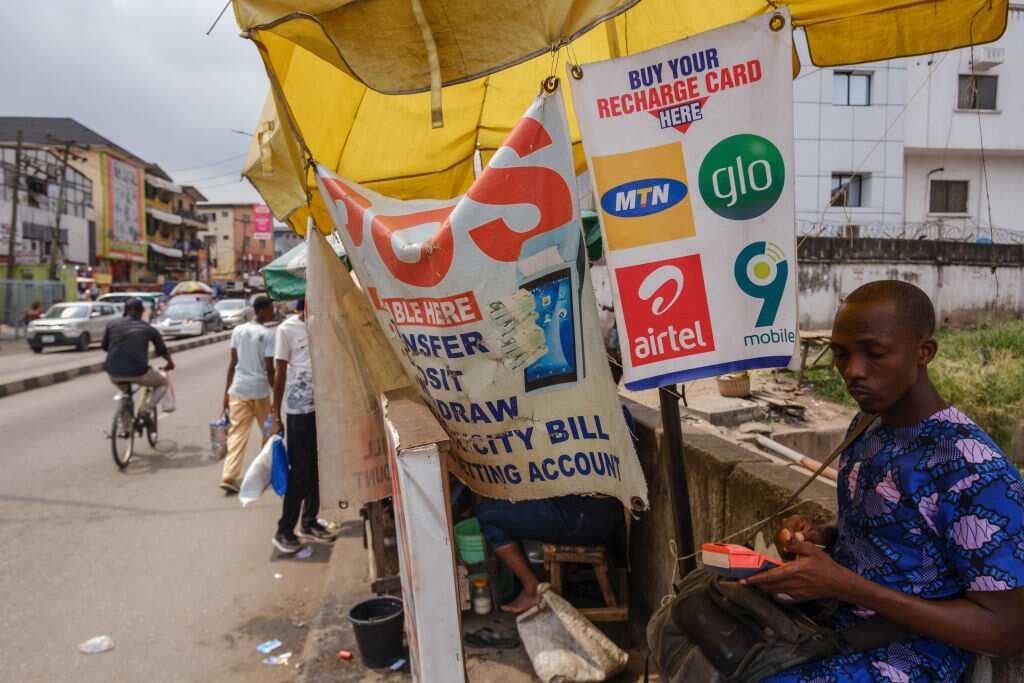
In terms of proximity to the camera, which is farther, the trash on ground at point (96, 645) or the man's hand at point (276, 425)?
the man's hand at point (276, 425)

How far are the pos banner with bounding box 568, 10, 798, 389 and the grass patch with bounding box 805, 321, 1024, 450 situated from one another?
325 inches

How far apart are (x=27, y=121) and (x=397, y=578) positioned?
200 feet

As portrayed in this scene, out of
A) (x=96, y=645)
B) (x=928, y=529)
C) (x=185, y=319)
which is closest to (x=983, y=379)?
(x=928, y=529)

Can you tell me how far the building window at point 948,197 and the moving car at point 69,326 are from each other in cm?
2520

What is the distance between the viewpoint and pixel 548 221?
77.3 inches

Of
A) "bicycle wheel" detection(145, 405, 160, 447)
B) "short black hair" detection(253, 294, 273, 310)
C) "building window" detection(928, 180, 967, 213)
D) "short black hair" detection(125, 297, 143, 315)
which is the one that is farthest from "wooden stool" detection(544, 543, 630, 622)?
"building window" detection(928, 180, 967, 213)

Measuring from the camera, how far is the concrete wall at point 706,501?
2441mm

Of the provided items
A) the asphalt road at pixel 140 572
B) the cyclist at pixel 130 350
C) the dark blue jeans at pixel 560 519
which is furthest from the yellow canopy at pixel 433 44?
the cyclist at pixel 130 350

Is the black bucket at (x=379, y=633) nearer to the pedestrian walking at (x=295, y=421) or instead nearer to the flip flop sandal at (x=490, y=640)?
the flip flop sandal at (x=490, y=640)

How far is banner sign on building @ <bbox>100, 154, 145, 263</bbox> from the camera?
47.0 m

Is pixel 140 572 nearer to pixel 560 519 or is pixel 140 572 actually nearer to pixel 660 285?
pixel 560 519

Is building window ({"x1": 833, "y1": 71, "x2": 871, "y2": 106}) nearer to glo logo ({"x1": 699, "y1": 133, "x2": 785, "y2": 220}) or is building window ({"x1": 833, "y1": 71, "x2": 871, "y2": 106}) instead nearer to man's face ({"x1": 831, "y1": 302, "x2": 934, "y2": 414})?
glo logo ({"x1": 699, "y1": 133, "x2": 785, "y2": 220})

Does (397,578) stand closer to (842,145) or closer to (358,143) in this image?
(358,143)

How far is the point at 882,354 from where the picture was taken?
1.54 m
